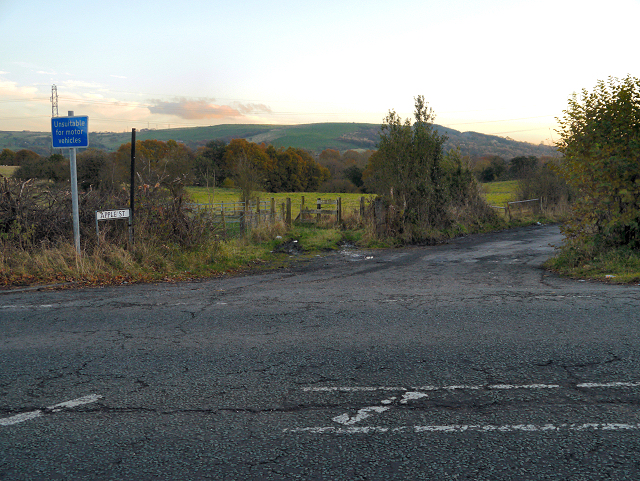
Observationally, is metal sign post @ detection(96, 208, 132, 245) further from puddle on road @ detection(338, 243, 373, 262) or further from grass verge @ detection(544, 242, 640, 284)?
grass verge @ detection(544, 242, 640, 284)

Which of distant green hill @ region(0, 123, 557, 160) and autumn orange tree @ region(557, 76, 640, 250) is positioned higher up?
distant green hill @ region(0, 123, 557, 160)

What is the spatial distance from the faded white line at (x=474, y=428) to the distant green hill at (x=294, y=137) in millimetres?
96724

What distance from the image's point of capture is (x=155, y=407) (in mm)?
3955

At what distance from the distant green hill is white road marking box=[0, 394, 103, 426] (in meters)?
95.1

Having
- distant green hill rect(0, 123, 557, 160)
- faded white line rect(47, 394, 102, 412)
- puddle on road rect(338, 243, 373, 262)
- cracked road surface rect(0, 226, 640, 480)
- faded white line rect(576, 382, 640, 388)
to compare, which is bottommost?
puddle on road rect(338, 243, 373, 262)

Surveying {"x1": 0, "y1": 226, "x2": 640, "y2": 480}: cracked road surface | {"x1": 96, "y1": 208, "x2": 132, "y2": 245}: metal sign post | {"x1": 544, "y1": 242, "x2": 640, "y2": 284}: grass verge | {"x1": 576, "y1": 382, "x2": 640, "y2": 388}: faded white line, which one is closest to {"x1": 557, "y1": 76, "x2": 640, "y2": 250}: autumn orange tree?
{"x1": 544, "y1": 242, "x2": 640, "y2": 284}: grass verge

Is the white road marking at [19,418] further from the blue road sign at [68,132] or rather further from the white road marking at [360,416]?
the blue road sign at [68,132]

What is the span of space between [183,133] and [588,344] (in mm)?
176938

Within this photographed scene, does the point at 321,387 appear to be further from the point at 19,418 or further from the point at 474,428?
the point at 19,418

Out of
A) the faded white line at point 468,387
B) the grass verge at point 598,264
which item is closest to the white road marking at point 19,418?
the faded white line at point 468,387

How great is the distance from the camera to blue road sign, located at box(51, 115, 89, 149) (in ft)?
35.0

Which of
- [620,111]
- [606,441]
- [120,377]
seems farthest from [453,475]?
[620,111]

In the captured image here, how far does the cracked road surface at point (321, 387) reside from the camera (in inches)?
124

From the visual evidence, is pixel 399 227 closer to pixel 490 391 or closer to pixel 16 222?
pixel 16 222
